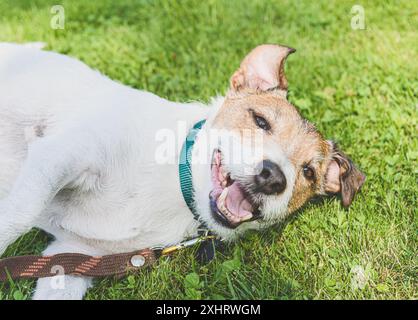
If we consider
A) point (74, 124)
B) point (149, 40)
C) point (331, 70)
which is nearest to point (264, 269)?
point (74, 124)

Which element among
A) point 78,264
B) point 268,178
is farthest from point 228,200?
point 78,264

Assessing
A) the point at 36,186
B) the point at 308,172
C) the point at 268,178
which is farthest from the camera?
the point at 308,172

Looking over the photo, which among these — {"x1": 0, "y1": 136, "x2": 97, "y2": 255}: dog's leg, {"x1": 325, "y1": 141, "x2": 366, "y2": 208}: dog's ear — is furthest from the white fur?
{"x1": 325, "y1": 141, "x2": 366, "y2": 208}: dog's ear

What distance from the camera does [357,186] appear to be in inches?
171

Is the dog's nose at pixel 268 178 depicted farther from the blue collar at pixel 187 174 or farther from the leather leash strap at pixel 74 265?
the leather leash strap at pixel 74 265

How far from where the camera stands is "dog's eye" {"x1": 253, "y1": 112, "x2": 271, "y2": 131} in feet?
12.7

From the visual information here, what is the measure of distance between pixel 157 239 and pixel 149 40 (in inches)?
113

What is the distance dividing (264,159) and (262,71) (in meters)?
0.93

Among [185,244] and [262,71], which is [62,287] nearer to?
[185,244]

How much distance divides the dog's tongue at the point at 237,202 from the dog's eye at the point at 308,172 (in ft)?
1.69

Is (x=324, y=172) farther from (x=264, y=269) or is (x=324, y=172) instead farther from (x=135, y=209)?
(x=135, y=209)

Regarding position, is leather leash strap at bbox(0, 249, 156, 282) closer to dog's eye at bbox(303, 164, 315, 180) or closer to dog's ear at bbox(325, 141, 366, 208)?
dog's eye at bbox(303, 164, 315, 180)

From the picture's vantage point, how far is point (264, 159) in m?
3.58

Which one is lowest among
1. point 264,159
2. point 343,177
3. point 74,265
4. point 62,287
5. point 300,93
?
point 62,287
